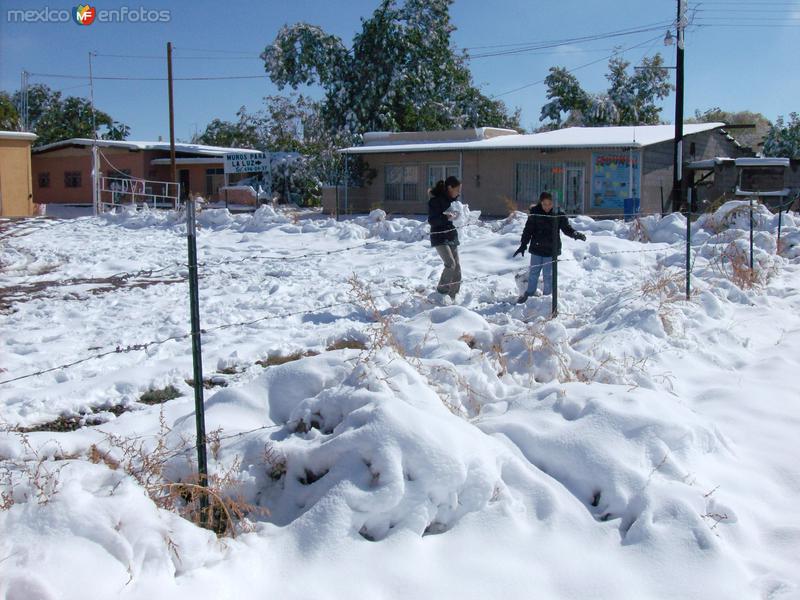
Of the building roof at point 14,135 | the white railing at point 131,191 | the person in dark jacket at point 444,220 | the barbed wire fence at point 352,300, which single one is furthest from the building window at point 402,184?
the person in dark jacket at point 444,220

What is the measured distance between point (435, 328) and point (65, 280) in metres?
9.22

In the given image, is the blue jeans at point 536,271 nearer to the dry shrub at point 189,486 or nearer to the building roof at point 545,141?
the dry shrub at point 189,486

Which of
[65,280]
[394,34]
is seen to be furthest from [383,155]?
[65,280]

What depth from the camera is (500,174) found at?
31781mm

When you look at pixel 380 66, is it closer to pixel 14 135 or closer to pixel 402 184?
pixel 402 184

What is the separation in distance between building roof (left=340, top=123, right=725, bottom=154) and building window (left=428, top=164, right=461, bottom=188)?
3.08ft

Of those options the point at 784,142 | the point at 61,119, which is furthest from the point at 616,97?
the point at 61,119

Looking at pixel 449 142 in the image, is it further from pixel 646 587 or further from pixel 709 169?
pixel 646 587

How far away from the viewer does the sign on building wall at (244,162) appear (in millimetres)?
37656

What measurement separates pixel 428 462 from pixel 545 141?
27248 millimetres

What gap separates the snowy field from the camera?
389cm

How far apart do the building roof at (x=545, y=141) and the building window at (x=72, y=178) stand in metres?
16.5

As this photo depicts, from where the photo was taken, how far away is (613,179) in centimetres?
2984

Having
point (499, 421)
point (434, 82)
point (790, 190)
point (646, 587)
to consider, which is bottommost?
point (646, 587)
